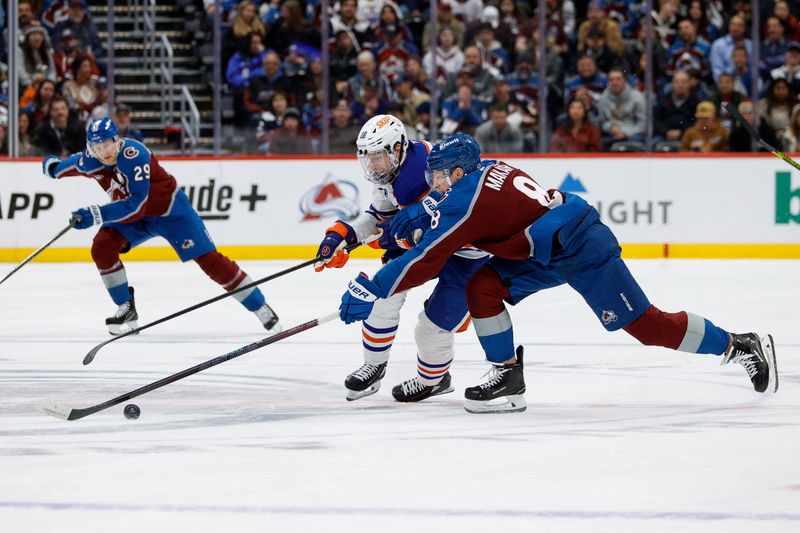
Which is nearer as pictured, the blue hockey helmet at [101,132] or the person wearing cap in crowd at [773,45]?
the blue hockey helmet at [101,132]

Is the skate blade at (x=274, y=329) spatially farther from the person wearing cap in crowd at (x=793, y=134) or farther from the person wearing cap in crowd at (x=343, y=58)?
the person wearing cap in crowd at (x=793, y=134)

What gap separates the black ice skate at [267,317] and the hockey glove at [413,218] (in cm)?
237

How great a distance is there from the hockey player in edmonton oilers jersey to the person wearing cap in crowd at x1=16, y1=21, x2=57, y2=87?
686 centimetres

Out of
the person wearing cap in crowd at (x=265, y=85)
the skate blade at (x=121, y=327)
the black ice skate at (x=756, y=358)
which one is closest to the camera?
the black ice skate at (x=756, y=358)

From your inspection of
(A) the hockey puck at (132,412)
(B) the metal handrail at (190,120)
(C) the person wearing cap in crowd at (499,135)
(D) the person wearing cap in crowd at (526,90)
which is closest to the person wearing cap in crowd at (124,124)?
(B) the metal handrail at (190,120)

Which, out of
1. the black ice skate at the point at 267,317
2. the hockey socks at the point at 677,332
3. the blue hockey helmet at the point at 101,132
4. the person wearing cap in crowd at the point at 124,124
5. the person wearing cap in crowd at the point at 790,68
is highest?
the person wearing cap in crowd at the point at 790,68

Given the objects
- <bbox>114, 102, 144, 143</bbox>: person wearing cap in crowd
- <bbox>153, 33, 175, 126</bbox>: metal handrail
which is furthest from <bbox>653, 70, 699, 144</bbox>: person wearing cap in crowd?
<bbox>114, 102, 144, 143</bbox>: person wearing cap in crowd

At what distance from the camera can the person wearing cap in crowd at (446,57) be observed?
36.6 ft

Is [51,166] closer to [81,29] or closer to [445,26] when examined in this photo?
[81,29]

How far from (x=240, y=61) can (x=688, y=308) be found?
5178 mm

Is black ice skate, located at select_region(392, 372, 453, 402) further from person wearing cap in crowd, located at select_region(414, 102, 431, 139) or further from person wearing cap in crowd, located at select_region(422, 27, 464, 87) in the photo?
person wearing cap in crowd, located at select_region(422, 27, 464, 87)

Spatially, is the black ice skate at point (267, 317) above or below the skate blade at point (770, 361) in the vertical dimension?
below

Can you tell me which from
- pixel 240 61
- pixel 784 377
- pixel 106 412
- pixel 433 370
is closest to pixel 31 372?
pixel 106 412

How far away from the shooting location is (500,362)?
4438mm
